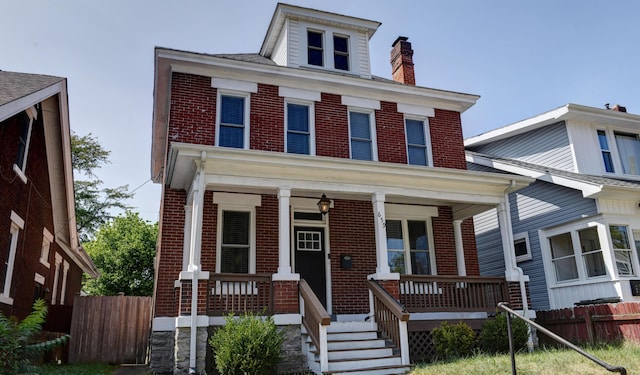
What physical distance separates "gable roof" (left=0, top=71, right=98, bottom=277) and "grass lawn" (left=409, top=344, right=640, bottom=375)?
8.52m

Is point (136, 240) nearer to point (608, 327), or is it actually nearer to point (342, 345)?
point (342, 345)

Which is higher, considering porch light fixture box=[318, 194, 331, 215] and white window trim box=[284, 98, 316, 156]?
white window trim box=[284, 98, 316, 156]

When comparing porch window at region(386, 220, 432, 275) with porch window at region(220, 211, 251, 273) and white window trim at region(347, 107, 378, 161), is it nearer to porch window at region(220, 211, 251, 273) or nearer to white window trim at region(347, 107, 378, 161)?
white window trim at region(347, 107, 378, 161)

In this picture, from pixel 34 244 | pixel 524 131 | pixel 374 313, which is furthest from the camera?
pixel 524 131

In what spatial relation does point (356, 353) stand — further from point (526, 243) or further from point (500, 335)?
point (526, 243)

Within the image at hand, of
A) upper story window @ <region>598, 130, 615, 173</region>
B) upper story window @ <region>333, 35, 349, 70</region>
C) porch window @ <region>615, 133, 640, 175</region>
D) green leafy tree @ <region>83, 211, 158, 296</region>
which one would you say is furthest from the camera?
green leafy tree @ <region>83, 211, 158, 296</region>

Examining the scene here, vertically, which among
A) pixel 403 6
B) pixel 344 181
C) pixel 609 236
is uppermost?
pixel 403 6

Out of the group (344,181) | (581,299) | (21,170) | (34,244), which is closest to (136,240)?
(34,244)

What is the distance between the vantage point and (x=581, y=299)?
1290 centimetres

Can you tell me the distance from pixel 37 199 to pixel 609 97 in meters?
18.2

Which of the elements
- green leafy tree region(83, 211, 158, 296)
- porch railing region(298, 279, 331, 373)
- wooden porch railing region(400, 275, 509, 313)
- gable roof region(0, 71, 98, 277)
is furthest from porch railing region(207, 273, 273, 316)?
green leafy tree region(83, 211, 158, 296)

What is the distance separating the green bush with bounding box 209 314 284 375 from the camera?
7.46 metres

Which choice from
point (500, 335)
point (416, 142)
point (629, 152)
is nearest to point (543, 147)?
point (629, 152)

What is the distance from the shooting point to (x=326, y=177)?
10.1 m
